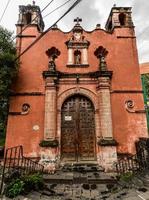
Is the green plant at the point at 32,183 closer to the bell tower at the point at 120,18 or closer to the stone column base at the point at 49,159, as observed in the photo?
the stone column base at the point at 49,159

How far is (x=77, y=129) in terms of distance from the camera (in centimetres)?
1045

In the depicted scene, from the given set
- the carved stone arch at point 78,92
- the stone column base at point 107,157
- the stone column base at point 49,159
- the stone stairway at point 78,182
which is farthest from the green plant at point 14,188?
the carved stone arch at point 78,92

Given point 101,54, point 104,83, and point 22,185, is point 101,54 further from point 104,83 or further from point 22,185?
point 22,185

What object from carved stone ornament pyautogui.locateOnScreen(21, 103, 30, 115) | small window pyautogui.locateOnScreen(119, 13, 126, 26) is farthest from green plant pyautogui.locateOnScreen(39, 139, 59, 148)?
small window pyautogui.locateOnScreen(119, 13, 126, 26)

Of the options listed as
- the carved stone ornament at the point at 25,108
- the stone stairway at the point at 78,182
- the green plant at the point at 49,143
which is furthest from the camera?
the carved stone ornament at the point at 25,108

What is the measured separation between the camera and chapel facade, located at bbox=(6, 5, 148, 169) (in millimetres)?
10047

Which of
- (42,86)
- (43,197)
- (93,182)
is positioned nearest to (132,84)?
(42,86)

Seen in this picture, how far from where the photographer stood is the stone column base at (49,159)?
9.45m

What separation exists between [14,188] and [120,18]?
11024 millimetres

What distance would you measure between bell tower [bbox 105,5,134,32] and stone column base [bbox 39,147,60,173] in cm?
771

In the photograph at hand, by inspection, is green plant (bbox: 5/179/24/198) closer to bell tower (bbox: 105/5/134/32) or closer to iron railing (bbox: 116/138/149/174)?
iron railing (bbox: 116/138/149/174)

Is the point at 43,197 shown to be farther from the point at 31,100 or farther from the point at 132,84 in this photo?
the point at 132,84

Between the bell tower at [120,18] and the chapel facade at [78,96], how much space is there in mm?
70

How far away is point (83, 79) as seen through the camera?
11.2m
